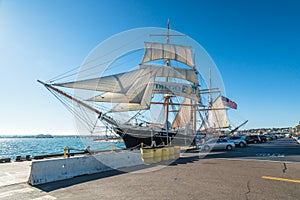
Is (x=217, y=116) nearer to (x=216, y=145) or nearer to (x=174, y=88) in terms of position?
(x=174, y=88)

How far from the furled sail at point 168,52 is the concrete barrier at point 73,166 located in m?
30.0

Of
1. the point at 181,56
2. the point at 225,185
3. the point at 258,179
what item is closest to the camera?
the point at 225,185

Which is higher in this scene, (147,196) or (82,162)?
(82,162)

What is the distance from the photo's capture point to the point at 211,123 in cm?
5753

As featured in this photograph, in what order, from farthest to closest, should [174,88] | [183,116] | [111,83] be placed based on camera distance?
[183,116]
[174,88]
[111,83]

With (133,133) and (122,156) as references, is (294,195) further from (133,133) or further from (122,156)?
(133,133)

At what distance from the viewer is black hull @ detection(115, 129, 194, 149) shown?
3089 cm

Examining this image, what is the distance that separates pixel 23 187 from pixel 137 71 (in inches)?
992

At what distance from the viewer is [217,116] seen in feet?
188

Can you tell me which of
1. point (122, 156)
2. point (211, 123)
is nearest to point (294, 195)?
point (122, 156)

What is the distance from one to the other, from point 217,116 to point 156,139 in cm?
3024

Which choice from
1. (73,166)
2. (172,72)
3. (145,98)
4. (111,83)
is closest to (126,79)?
(111,83)

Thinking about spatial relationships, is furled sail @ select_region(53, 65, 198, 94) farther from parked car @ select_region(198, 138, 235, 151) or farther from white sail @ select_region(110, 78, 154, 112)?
parked car @ select_region(198, 138, 235, 151)

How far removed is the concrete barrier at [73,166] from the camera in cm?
775
